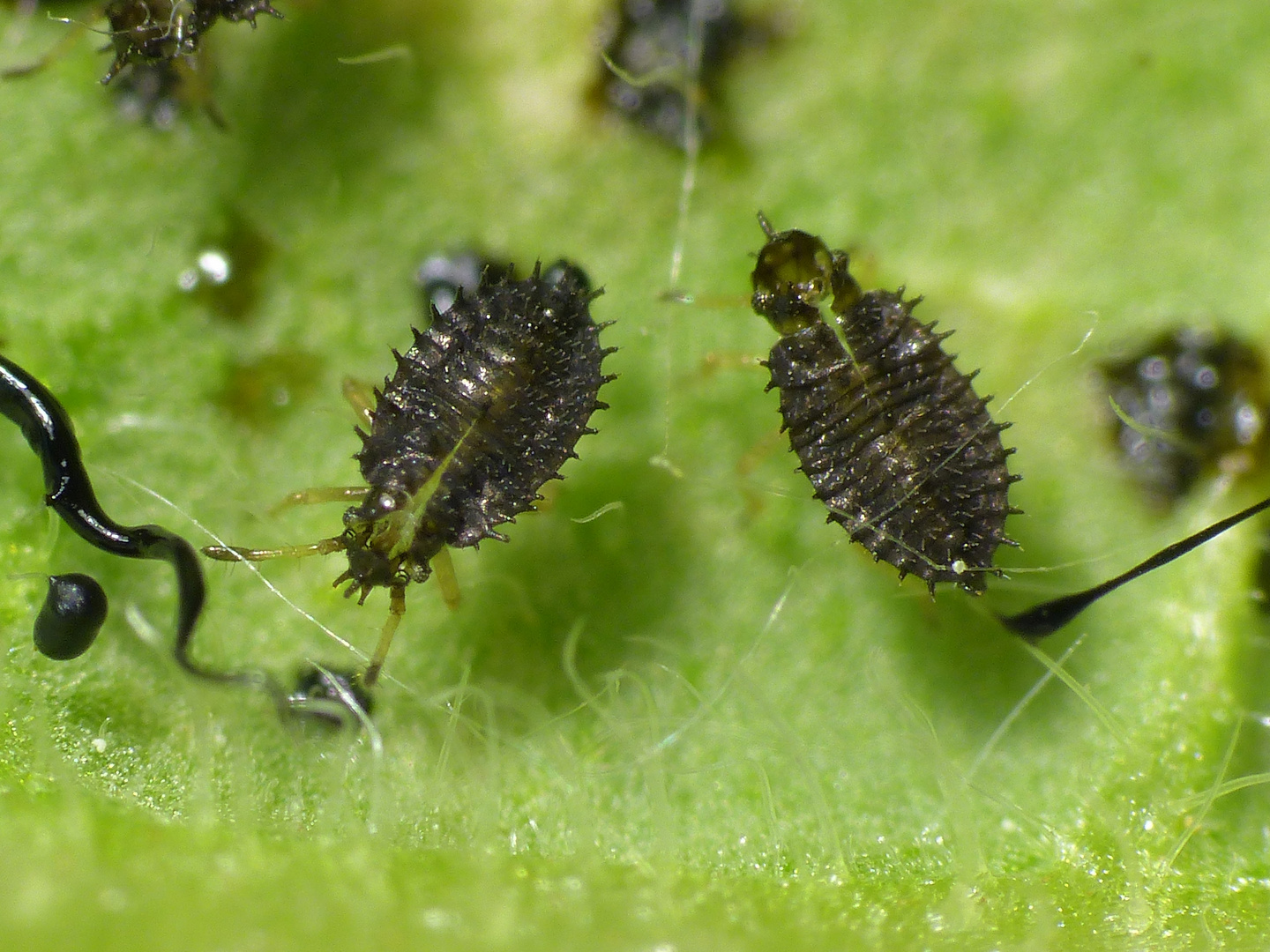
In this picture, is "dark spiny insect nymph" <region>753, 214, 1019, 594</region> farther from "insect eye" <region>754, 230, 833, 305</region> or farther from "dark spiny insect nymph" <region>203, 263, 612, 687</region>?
"dark spiny insect nymph" <region>203, 263, 612, 687</region>

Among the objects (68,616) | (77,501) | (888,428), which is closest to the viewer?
(68,616)

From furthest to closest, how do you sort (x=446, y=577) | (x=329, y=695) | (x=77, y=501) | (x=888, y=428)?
(x=446, y=577) → (x=888, y=428) → (x=329, y=695) → (x=77, y=501)

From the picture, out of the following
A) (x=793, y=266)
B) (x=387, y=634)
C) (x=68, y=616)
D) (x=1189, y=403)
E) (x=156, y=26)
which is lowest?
(x=68, y=616)

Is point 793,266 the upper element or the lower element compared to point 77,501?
upper

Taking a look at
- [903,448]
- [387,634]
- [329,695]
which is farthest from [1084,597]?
[329,695]

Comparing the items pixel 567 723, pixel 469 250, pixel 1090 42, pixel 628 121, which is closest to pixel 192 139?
pixel 469 250

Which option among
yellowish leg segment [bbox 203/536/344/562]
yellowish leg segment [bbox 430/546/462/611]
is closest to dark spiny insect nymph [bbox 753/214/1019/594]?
yellowish leg segment [bbox 430/546/462/611]

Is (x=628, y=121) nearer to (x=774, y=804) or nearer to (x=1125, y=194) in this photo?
(x=1125, y=194)

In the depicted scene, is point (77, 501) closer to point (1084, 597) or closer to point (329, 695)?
point (329, 695)
